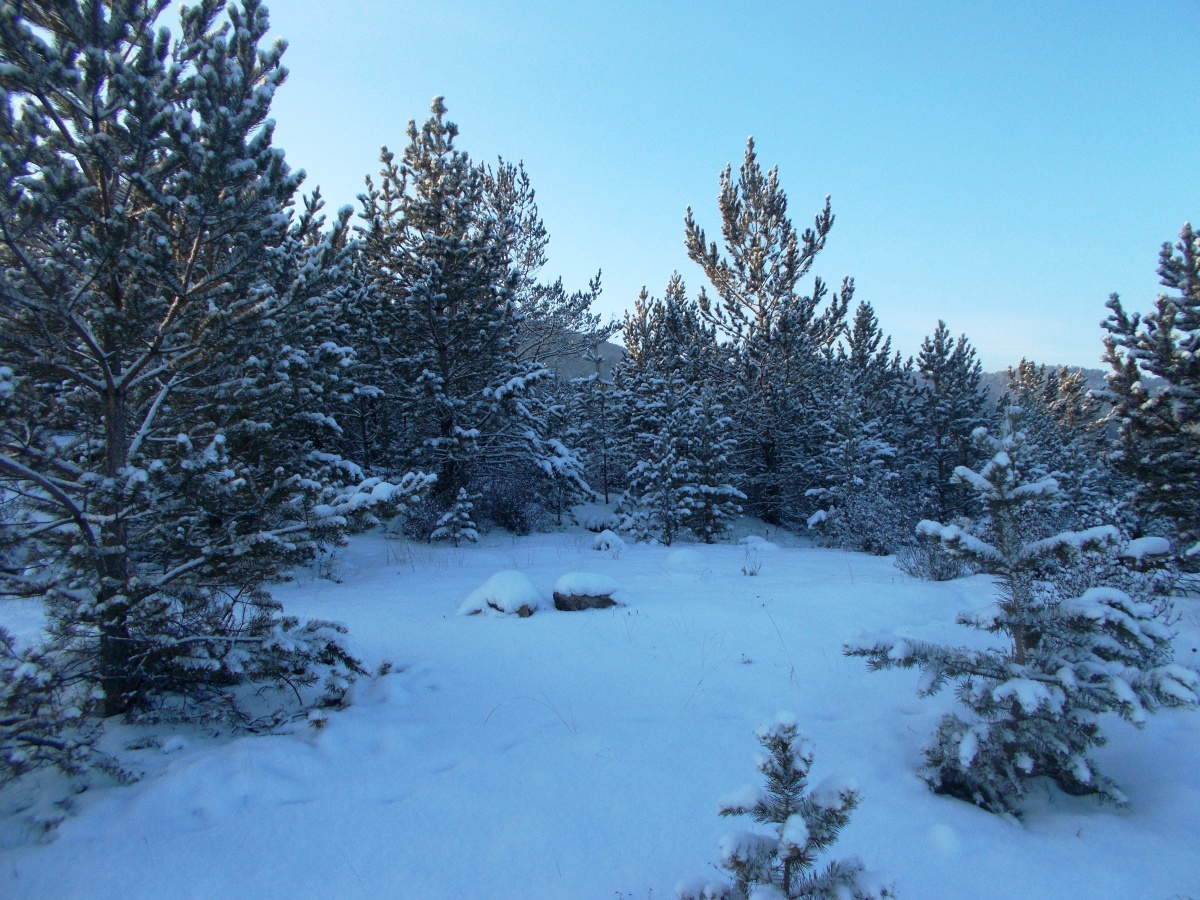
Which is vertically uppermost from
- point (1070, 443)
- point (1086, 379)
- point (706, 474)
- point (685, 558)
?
point (1086, 379)

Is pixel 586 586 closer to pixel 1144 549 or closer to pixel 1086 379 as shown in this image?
pixel 1144 549

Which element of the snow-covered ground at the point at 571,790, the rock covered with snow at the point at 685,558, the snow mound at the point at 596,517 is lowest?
the snow-covered ground at the point at 571,790

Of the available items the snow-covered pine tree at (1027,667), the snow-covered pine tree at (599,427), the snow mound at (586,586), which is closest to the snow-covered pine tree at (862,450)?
the snow-covered pine tree at (599,427)

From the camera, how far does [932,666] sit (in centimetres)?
311

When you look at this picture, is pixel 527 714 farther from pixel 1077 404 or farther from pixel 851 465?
pixel 1077 404

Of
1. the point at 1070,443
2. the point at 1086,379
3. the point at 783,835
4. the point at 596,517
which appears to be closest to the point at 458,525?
the point at 596,517

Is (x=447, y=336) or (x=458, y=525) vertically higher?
(x=447, y=336)

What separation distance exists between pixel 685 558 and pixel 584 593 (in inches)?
130

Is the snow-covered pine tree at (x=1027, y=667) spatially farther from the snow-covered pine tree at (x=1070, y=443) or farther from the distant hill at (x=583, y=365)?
the distant hill at (x=583, y=365)

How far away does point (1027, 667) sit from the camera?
3.07 meters

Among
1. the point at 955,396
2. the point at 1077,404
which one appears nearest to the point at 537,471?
the point at 955,396

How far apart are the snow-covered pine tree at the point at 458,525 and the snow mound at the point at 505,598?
19.7 ft

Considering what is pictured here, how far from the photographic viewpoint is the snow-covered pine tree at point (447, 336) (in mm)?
12984

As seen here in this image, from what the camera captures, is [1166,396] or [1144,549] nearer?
[1144,549]
